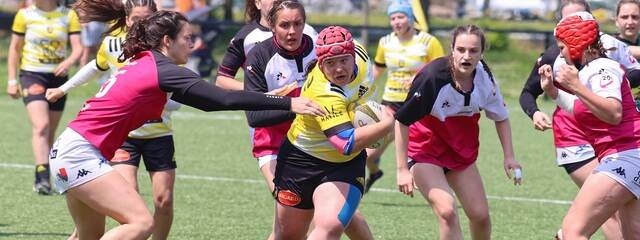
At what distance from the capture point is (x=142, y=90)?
6.29 meters

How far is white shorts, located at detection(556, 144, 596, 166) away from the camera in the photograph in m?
7.93

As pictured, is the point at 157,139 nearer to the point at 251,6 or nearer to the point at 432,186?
the point at 251,6

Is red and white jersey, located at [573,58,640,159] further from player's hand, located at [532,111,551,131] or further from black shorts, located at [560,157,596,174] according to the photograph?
black shorts, located at [560,157,596,174]

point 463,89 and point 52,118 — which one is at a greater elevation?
point 463,89

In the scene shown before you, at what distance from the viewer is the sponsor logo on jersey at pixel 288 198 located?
6.84 m

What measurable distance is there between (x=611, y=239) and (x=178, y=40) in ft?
10.0

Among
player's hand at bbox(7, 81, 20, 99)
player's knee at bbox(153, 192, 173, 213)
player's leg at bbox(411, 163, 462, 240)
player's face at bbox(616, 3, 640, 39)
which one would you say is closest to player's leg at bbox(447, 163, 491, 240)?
player's leg at bbox(411, 163, 462, 240)

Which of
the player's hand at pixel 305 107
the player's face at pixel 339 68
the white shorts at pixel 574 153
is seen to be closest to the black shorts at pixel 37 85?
the white shorts at pixel 574 153

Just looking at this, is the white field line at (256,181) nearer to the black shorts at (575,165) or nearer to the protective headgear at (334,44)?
the black shorts at (575,165)

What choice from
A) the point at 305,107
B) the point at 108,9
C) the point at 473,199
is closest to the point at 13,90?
the point at 108,9

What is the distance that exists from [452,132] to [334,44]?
138cm

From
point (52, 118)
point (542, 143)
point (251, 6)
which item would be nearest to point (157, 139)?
point (251, 6)

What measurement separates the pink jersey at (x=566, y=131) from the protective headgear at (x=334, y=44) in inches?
Answer: 82.9

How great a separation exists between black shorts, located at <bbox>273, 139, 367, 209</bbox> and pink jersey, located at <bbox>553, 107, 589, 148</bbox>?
1.80 meters
